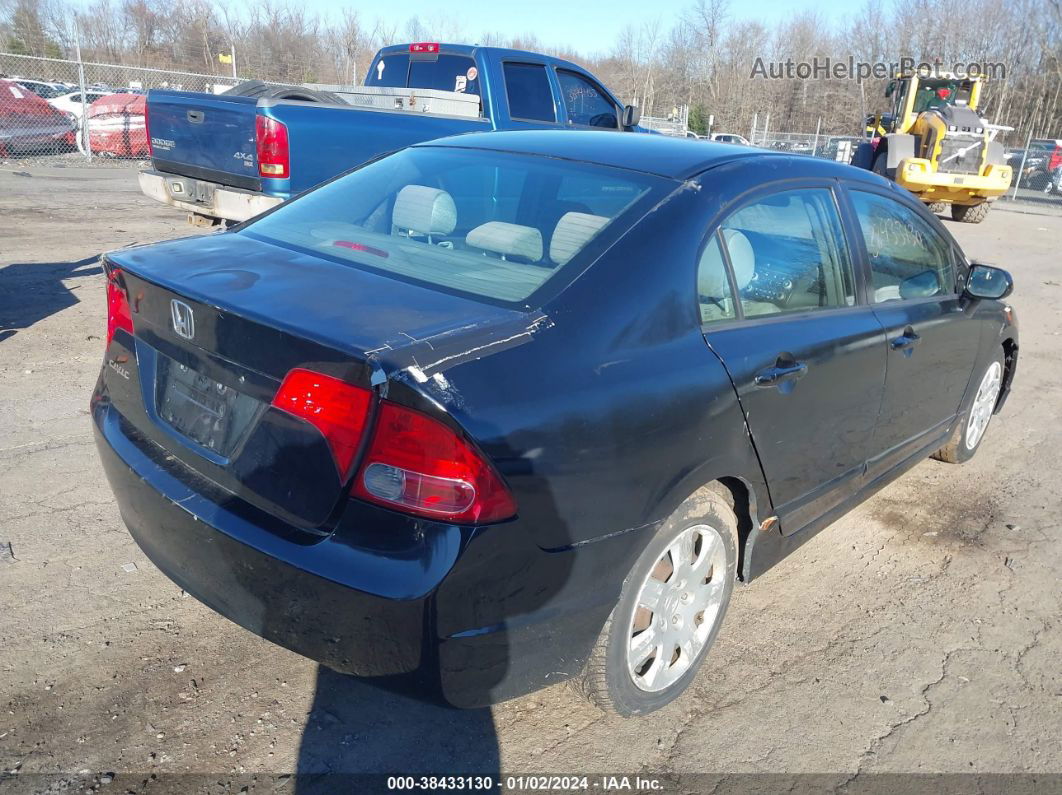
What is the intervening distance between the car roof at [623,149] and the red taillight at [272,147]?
11.8 feet

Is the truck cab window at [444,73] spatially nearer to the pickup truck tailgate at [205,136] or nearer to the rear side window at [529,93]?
the rear side window at [529,93]

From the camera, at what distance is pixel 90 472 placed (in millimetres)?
3908

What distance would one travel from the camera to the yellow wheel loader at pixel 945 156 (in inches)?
660

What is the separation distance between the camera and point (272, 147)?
6676mm

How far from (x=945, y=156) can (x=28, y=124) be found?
1806cm

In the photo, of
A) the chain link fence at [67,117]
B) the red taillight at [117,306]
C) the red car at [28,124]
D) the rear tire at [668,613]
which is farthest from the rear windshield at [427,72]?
the red car at [28,124]

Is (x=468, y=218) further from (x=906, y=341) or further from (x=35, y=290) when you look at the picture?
(x=35, y=290)

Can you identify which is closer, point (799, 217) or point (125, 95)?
point (799, 217)

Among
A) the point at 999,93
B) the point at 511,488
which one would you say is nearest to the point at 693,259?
the point at 511,488

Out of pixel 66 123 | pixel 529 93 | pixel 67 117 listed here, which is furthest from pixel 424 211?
pixel 67 117

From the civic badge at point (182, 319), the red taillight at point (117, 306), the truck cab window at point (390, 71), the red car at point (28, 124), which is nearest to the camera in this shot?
the civic badge at point (182, 319)

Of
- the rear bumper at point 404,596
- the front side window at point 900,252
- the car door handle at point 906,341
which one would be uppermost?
the front side window at point 900,252

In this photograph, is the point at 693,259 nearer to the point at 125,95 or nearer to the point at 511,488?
the point at 511,488

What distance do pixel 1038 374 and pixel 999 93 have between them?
48.6 metres
